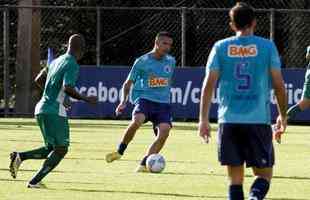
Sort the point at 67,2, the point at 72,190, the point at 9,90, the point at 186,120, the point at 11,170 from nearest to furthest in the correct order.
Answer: the point at 72,190 → the point at 11,170 → the point at 186,120 → the point at 9,90 → the point at 67,2

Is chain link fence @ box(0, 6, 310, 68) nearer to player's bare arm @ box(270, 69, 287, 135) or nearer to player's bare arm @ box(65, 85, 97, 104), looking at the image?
player's bare arm @ box(65, 85, 97, 104)

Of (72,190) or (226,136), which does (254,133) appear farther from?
(72,190)

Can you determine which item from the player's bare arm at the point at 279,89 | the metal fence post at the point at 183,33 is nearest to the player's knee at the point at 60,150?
the player's bare arm at the point at 279,89

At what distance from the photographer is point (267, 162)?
944 centimetres

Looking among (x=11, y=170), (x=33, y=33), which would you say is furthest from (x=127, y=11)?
(x=11, y=170)

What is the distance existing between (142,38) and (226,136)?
23.1 m

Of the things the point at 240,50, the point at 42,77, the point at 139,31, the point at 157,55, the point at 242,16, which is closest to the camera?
the point at 242,16

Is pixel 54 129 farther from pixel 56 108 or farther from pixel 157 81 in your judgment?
pixel 157 81

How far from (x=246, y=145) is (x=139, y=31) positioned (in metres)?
23.1

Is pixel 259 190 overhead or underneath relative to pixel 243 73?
underneath

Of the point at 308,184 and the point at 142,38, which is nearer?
the point at 308,184

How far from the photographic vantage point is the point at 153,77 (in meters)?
15.5

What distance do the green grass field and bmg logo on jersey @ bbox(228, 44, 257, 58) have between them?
2711mm

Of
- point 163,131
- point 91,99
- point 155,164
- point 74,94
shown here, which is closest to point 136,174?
point 155,164
